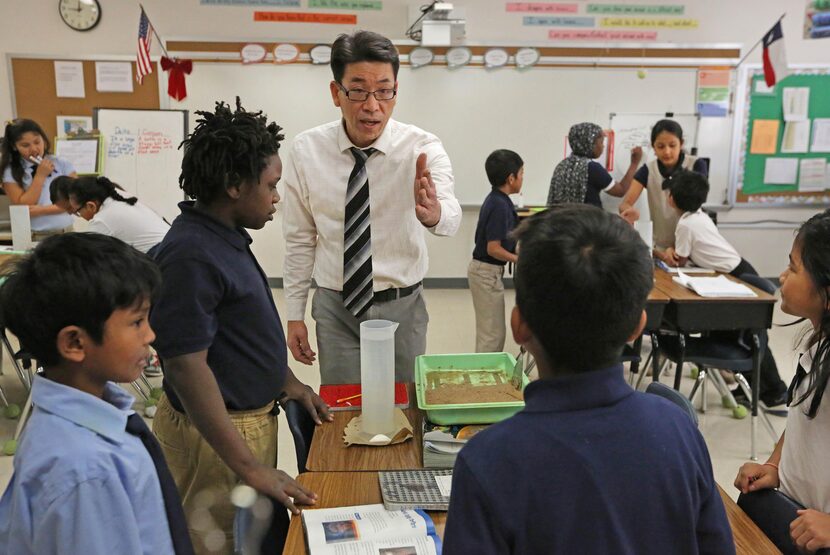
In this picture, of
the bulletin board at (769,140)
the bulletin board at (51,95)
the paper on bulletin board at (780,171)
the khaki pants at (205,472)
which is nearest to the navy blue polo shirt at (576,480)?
the khaki pants at (205,472)

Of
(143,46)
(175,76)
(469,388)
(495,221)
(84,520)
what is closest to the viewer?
(84,520)

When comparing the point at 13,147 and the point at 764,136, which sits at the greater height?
the point at 764,136

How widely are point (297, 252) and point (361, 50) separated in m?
0.65

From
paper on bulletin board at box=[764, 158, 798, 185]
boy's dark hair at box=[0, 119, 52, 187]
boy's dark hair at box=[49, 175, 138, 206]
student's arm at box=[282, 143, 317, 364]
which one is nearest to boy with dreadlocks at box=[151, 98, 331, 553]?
student's arm at box=[282, 143, 317, 364]

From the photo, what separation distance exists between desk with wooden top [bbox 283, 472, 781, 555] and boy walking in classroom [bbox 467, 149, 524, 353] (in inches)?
89.3

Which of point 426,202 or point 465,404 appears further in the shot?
point 426,202

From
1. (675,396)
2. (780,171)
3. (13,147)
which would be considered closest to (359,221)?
(675,396)

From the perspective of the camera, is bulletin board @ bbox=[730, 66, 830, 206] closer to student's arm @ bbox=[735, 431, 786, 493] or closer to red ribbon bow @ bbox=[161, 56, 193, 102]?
red ribbon bow @ bbox=[161, 56, 193, 102]

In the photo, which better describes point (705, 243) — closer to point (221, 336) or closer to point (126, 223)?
point (221, 336)

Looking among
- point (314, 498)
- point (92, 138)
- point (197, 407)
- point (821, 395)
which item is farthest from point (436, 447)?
point (92, 138)

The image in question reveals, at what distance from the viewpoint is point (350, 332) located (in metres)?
2.02

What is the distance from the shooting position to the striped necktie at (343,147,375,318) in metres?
1.94

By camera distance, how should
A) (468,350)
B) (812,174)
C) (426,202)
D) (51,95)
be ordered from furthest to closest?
(812,174) < (51,95) < (468,350) < (426,202)

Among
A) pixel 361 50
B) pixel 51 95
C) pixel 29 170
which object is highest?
pixel 51 95
